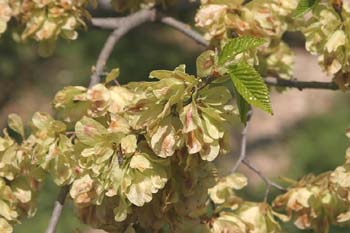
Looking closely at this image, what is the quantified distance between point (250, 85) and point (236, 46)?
0.21 feet

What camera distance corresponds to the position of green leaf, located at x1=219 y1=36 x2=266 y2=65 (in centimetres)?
135

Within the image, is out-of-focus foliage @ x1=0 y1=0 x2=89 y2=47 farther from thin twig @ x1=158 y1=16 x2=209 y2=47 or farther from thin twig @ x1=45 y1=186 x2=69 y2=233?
thin twig @ x1=45 y1=186 x2=69 y2=233

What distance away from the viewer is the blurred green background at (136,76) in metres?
5.00

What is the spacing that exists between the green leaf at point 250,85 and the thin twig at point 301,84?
1.74ft

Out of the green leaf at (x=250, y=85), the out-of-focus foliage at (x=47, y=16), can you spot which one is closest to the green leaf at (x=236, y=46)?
the green leaf at (x=250, y=85)

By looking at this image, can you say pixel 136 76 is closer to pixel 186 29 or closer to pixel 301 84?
pixel 186 29

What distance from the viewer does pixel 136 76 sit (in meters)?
5.37

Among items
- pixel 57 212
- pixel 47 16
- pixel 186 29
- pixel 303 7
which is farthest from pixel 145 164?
pixel 186 29

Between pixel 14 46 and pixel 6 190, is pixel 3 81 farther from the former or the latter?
pixel 6 190

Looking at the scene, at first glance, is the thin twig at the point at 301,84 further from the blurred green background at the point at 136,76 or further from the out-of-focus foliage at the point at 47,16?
the blurred green background at the point at 136,76

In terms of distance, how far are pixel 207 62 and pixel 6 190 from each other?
53 centimetres

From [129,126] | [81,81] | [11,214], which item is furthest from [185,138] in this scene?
[81,81]

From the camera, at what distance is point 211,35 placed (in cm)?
180

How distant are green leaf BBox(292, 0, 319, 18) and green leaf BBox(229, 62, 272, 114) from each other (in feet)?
1.18
